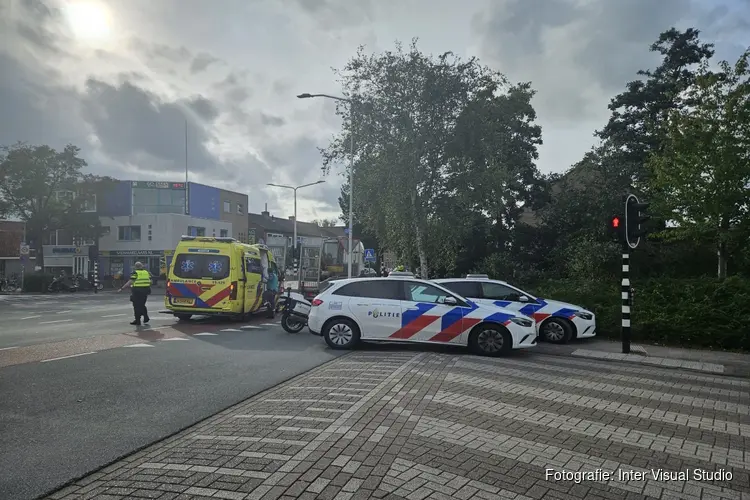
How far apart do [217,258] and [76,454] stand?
11.2 metres

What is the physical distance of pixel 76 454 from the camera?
15.2ft

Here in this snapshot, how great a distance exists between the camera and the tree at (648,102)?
23.8 meters

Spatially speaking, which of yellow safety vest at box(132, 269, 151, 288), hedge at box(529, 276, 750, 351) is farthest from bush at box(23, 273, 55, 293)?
hedge at box(529, 276, 750, 351)

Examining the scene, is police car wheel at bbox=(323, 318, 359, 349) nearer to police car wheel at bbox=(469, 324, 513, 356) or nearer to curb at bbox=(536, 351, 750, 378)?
police car wheel at bbox=(469, 324, 513, 356)

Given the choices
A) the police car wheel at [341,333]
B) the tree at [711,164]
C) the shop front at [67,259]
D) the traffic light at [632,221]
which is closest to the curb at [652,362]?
the traffic light at [632,221]

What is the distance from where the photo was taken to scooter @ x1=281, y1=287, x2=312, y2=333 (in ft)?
44.7

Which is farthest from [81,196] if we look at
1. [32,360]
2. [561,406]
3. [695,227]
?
[561,406]

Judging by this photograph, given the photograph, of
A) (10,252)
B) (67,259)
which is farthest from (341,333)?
(10,252)

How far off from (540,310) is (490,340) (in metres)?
Answer: 3.00

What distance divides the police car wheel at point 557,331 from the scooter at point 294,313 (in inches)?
223

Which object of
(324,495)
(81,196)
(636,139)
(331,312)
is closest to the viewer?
(324,495)

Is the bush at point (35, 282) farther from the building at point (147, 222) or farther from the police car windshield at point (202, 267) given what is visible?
the police car windshield at point (202, 267)

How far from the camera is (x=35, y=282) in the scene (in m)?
36.7

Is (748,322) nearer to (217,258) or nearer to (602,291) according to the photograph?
(602,291)
